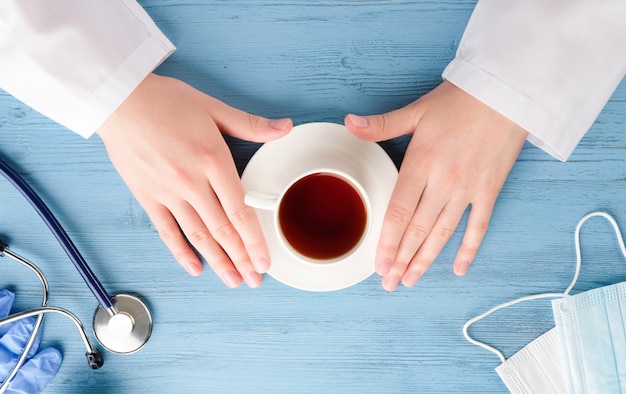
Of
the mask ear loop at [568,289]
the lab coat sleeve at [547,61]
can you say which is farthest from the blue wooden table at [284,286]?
the lab coat sleeve at [547,61]

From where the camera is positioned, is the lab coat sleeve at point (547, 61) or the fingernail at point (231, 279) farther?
the fingernail at point (231, 279)

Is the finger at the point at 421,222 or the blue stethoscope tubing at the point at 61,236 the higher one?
the blue stethoscope tubing at the point at 61,236

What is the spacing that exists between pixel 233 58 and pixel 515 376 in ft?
2.30

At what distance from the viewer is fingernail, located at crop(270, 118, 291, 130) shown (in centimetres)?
79

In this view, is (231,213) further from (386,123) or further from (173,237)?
(386,123)

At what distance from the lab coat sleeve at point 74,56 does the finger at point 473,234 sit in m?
0.54

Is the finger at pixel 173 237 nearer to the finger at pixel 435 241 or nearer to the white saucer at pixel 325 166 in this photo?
the white saucer at pixel 325 166

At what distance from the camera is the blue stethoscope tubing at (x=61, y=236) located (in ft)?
2.63

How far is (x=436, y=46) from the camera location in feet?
2.82

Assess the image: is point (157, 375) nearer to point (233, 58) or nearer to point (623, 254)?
point (233, 58)

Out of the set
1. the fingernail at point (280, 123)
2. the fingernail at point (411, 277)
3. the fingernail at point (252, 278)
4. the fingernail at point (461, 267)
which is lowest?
the fingernail at point (461, 267)

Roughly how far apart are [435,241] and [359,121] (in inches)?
8.7

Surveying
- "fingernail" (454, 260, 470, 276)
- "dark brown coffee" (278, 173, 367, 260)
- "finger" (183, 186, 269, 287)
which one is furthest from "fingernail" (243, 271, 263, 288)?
Answer: "fingernail" (454, 260, 470, 276)

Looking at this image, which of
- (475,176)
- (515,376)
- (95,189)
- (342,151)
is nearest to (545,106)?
(475,176)
